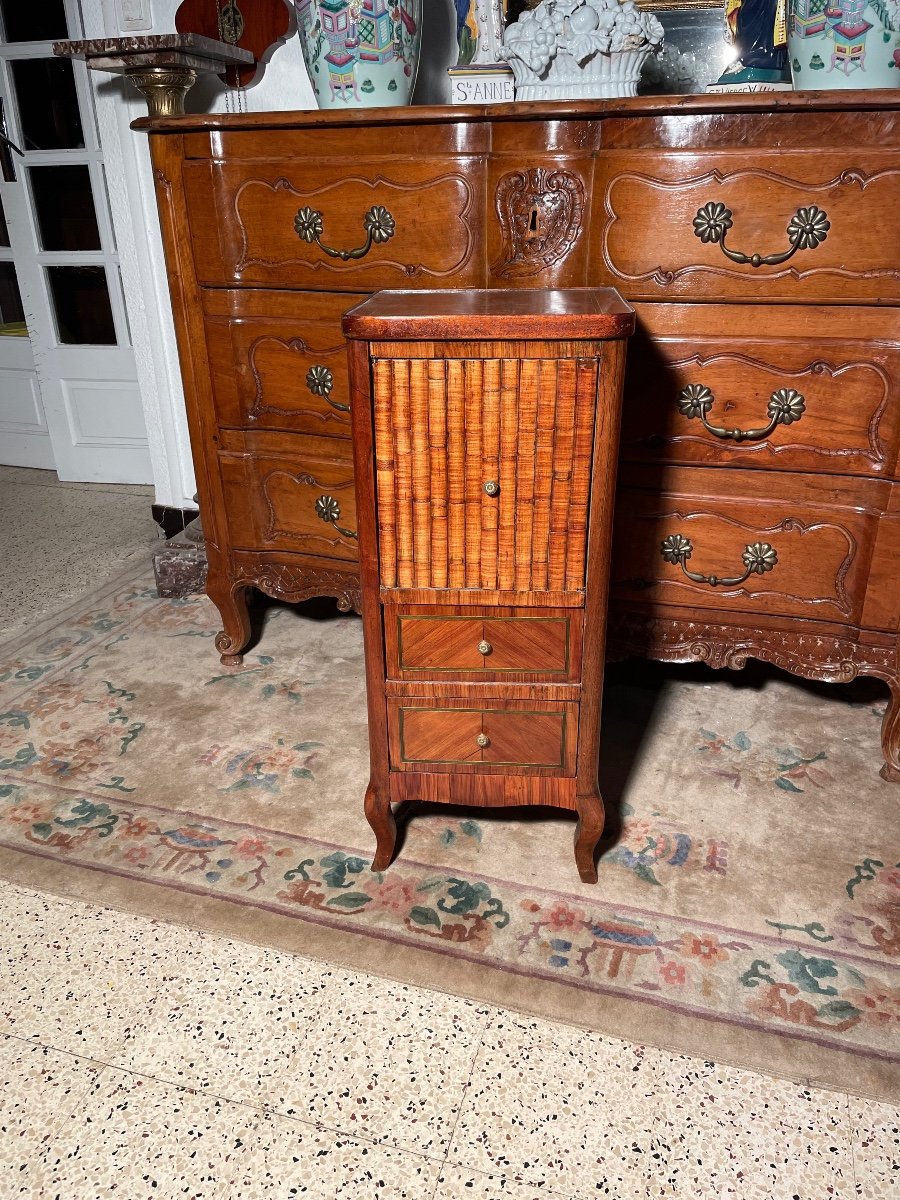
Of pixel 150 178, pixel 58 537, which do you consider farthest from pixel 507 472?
pixel 58 537

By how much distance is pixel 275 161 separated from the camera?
6.06 feet

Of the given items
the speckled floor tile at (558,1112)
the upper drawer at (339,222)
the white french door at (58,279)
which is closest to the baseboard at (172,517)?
the white french door at (58,279)

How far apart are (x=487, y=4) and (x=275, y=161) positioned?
0.75m

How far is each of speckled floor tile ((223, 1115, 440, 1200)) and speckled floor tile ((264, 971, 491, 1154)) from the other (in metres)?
0.02

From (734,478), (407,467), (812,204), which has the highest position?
(812,204)

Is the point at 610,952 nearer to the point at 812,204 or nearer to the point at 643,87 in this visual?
the point at 812,204

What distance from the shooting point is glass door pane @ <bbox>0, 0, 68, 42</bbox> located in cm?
329

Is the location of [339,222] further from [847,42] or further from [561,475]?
[847,42]

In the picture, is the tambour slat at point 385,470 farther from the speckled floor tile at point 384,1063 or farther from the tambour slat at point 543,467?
the speckled floor tile at point 384,1063

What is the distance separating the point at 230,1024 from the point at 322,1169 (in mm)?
288

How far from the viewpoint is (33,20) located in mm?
3334

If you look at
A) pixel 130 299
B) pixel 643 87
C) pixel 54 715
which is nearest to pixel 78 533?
pixel 130 299

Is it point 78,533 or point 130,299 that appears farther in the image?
point 78,533

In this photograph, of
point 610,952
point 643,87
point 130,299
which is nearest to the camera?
point 610,952
